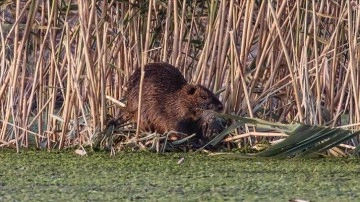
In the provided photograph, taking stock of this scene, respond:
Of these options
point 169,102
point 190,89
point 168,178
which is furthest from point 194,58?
point 168,178

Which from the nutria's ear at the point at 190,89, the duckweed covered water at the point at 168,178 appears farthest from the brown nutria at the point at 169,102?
the duckweed covered water at the point at 168,178

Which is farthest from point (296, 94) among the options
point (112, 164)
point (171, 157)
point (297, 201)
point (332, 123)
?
point (297, 201)

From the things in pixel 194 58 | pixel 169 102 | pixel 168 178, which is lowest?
pixel 168 178

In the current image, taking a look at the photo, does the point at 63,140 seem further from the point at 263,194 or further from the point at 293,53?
the point at 263,194

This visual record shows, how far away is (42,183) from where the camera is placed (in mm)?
4184

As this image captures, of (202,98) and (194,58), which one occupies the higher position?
(194,58)

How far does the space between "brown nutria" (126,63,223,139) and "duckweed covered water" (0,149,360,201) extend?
484 mm

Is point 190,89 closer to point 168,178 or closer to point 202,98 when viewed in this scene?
point 202,98

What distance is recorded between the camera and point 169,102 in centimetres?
590

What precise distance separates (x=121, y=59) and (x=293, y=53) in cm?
108

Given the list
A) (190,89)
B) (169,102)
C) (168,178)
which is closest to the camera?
(168,178)

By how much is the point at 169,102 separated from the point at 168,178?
5.30 ft

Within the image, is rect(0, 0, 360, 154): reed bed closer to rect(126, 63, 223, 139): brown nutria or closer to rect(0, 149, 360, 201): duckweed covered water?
rect(126, 63, 223, 139): brown nutria

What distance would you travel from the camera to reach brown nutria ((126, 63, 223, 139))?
5.54m
